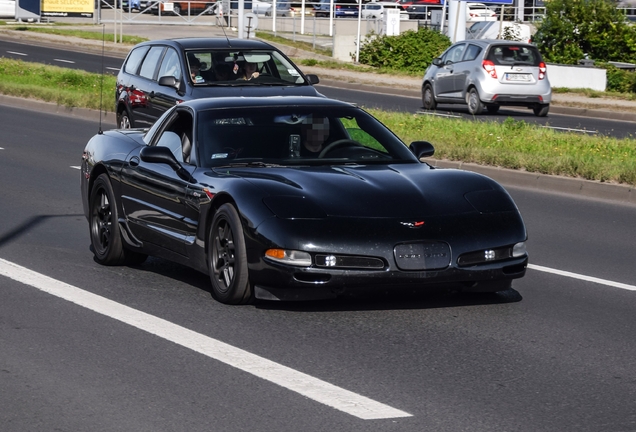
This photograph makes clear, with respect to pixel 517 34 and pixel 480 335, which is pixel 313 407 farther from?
pixel 517 34

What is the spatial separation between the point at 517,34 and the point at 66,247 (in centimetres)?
3432

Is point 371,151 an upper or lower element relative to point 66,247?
upper

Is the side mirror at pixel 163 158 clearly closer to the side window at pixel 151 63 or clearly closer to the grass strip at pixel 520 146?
the grass strip at pixel 520 146

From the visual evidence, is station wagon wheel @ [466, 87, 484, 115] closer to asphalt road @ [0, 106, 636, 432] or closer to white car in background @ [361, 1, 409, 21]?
asphalt road @ [0, 106, 636, 432]

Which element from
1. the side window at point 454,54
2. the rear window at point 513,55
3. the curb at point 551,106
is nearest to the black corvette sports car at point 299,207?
the rear window at point 513,55

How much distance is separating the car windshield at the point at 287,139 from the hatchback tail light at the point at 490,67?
19281mm

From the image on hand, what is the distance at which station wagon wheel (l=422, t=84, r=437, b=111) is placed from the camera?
1148 inches

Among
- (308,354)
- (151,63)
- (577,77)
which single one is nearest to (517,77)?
(577,77)

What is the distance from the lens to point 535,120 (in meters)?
27.0

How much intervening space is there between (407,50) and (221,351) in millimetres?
37274

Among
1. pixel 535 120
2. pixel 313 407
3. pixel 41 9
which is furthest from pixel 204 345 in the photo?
pixel 41 9

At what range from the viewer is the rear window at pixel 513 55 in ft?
91.6

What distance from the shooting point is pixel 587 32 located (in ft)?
125

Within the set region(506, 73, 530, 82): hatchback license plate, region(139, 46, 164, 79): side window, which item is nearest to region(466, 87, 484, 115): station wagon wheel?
region(506, 73, 530, 82): hatchback license plate
